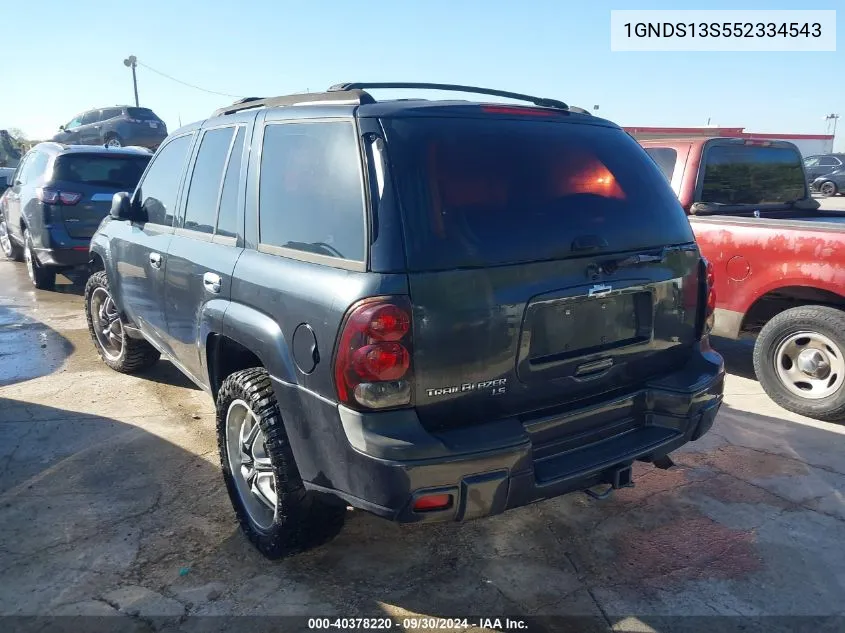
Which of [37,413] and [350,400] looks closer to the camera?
[350,400]

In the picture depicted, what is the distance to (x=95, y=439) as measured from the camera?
4215 mm

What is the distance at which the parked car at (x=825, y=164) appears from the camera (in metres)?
24.4

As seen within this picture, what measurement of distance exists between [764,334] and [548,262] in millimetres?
3014

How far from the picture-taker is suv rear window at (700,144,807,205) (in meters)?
5.39

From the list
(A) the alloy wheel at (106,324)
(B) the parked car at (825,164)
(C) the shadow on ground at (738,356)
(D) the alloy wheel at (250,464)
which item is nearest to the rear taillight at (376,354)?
(D) the alloy wheel at (250,464)

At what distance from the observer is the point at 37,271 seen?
28.7 ft

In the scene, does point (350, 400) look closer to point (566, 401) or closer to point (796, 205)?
point (566, 401)

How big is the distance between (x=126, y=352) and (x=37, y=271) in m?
4.51

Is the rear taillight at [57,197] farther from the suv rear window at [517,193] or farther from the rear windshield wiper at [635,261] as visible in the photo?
the rear windshield wiper at [635,261]

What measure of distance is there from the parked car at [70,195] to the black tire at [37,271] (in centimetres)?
3

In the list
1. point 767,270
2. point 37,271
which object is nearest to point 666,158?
point 767,270

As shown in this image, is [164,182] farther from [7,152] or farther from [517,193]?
[7,152]

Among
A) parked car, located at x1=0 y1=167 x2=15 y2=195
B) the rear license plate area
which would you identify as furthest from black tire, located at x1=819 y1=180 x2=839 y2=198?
parked car, located at x1=0 y1=167 x2=15 y2=195

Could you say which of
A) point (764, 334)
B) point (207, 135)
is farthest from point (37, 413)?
point (764, 334)
